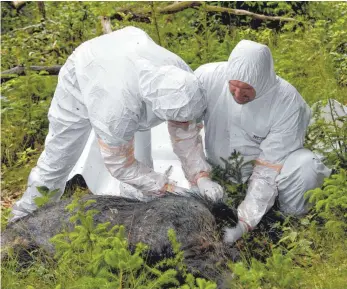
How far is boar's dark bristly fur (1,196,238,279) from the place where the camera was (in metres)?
3.86

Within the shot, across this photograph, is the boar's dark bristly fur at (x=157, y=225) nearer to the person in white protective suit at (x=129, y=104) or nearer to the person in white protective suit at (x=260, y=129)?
the person in white protective suit at (x=129, y=104)

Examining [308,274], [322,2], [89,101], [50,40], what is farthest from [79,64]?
[322,2]

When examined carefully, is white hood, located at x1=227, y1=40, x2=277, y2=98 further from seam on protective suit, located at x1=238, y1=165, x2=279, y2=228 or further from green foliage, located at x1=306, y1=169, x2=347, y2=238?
green foliage, located at x1=306, y1=169, x2=347, y2=238

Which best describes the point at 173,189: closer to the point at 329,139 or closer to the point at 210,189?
the point at 210,189

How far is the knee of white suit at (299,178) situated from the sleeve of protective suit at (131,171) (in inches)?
37.9

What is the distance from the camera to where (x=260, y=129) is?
4.82 metres

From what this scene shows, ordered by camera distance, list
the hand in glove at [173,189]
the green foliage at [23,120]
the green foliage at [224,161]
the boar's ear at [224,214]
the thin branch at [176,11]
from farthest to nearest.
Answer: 1. the thin branch at [176,11]
2. the green foliage at [23,120]
3. the hand in glove at [173,189]
4. the boar's ear at [224,214]
5. the green foliage at [224,161]

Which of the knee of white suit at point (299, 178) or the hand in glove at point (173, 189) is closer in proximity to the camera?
the hand in glove at point (173, 189)

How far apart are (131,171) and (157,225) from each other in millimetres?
695

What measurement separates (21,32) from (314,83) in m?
4.28

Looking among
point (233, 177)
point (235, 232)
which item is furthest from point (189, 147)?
point (235, 232)

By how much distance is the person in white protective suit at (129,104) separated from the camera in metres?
4.19

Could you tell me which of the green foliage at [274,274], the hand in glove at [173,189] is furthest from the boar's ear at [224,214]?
the green foliage at [274,274]

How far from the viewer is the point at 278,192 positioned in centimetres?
494
